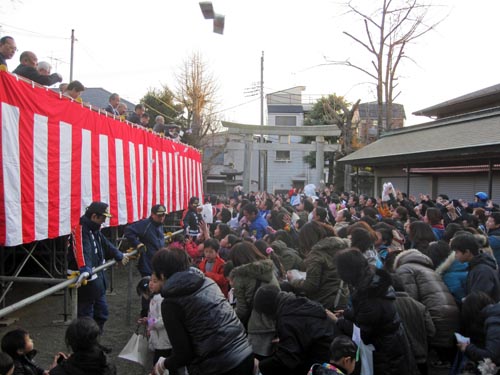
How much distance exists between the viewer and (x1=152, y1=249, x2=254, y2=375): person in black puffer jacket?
2.68 m

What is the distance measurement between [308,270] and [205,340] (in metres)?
1.59

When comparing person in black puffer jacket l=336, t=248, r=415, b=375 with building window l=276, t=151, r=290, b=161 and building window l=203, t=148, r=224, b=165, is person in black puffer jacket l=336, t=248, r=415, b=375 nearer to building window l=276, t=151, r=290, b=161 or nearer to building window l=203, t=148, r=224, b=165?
building window l=203, t=148, r=224, b=165

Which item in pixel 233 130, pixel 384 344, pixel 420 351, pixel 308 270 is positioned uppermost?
pixel 233 130

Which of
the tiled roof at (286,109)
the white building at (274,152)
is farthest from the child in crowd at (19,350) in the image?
the tiled roof at (286,109)

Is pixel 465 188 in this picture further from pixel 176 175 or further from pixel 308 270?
pixel 308 270

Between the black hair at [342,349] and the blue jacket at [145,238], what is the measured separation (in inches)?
147

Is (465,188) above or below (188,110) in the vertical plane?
below

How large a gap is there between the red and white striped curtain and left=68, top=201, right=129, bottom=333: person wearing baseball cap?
0.69 meters

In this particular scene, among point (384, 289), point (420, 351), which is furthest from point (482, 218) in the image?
point (384, 289)

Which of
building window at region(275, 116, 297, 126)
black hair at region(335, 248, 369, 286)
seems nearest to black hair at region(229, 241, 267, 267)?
black hair at region(335, 248, 369, 286)

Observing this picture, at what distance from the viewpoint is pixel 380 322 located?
3.14 metres

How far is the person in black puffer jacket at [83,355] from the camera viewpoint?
2.70m

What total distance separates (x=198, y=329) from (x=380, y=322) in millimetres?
1246

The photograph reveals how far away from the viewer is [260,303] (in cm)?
359
